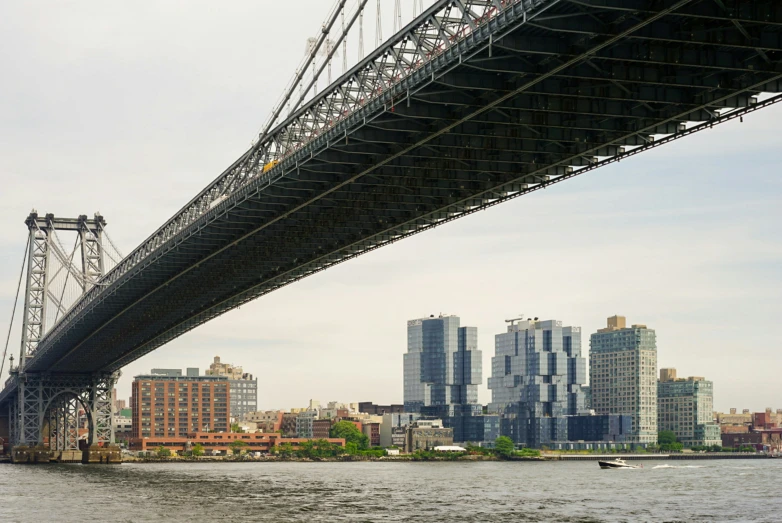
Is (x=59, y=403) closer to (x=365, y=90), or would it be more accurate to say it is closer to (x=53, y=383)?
(x=53, y=383)

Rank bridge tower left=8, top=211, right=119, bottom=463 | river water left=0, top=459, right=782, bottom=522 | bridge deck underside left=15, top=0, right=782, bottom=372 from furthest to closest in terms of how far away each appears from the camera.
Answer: bridge tower left=8, top=211, right=119, bottom=463 < river water left=0, top=459, right=782, bottom=522 < bridge deck underside left=15, top=0, right=782, bottom=372

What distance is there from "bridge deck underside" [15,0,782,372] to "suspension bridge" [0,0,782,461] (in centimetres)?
8

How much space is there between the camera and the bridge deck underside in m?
38.1

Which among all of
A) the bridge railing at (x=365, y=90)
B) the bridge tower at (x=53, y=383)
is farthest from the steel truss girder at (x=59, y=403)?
the bridge railing at (x=365, y=90)

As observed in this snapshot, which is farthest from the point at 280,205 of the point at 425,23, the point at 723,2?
the point at 723,2

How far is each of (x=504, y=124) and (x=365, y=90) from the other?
20.0 ft

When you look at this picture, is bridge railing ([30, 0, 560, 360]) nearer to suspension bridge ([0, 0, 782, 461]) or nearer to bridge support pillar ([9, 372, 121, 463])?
suspension bridge ([0, 0, 782, 461])

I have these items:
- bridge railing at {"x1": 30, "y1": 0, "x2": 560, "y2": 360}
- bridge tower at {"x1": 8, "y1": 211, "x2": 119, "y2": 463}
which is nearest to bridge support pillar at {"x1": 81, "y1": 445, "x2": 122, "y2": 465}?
bridge tower at {"x1": 8, "y1": 211, "x2": 119, "y2": 463}

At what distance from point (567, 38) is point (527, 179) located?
20802 mm

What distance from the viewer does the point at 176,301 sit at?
10606 centimetres

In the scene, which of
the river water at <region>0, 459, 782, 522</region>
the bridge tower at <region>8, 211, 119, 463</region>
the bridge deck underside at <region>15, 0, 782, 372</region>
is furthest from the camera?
the bridge tower at <region>8, 211, 119, 463</region>

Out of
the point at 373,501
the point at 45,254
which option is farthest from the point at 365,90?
the point at 45,254

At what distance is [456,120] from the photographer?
48.1 m

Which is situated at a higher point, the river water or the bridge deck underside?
the bridge deck underside
